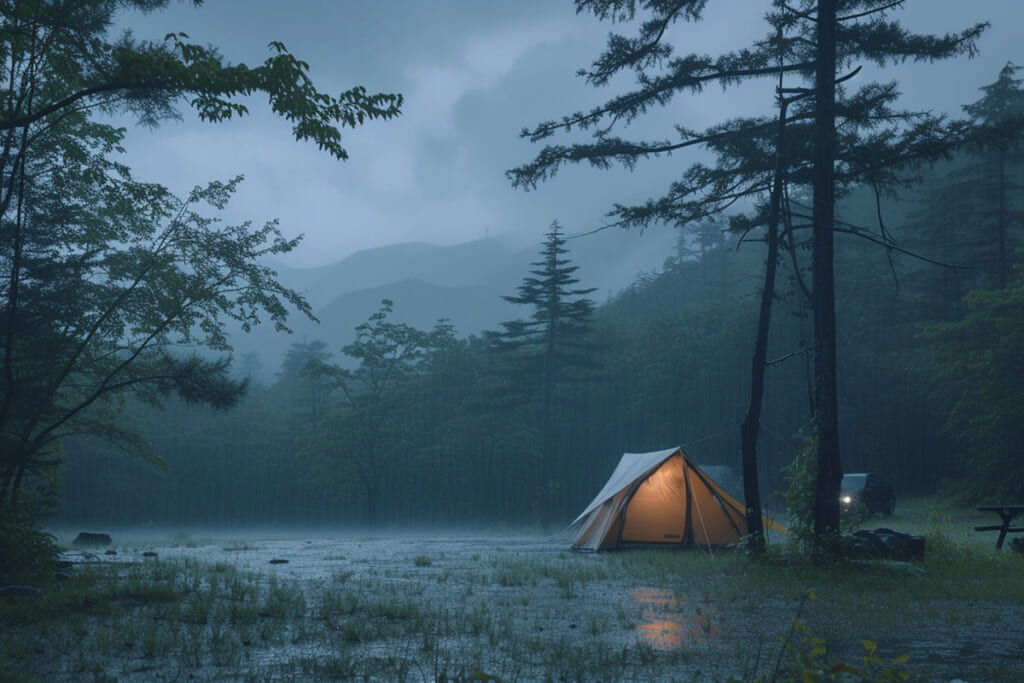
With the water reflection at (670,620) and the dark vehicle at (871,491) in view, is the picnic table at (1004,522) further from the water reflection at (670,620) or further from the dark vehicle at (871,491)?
the dark vehicle at (871,491)

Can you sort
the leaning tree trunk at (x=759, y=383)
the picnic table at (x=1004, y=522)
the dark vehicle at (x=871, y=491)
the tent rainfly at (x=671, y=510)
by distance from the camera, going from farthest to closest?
the dark vehicle at (x=871, y=491), the tent rainfly at (x=671, y=510), the picnic table at (x=1004, y=522), the leaning tree trunk at (x=759, y=383)

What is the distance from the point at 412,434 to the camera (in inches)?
2191

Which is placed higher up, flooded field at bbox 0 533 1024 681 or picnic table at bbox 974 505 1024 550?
picnic table at bbox 974 505 1024 550

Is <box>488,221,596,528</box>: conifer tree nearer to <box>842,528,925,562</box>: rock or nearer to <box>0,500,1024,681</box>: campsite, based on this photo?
<box>842,528,925,562</box>: rock

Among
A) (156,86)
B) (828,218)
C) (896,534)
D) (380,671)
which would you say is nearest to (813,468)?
(896,534)

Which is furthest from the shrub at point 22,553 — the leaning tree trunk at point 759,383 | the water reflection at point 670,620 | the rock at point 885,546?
the rock at point 885,546

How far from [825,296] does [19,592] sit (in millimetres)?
13004

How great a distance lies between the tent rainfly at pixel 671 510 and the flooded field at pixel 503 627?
444cm

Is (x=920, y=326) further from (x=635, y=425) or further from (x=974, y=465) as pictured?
(x=635, y=425)

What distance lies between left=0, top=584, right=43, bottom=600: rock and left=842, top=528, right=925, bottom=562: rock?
12146mm

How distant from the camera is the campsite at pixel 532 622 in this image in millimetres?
6156

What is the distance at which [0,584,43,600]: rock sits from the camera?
975cm

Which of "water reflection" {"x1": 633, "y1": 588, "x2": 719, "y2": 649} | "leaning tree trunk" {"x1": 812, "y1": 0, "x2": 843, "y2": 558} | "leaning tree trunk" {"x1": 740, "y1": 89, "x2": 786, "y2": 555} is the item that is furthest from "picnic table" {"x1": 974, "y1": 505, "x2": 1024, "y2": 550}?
"water reflection" {"x1": 633, "y1": 588, "x2": 719, "y2": 649}

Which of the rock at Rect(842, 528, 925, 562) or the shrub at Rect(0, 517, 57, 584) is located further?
the rock at Rect(842, 528, 925, 562)
